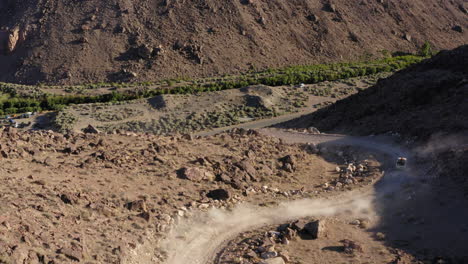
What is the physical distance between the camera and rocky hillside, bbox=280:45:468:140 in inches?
1350

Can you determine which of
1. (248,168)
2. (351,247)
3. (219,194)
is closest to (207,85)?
(248,168)

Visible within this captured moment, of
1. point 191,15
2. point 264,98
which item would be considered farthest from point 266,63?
point 264,98

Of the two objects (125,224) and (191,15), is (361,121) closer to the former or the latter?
(125,224)

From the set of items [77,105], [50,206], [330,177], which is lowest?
[77,105]

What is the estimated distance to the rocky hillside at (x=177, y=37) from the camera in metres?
78.8

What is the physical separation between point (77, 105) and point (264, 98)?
24.4 metres

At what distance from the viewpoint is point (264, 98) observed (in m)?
62.3

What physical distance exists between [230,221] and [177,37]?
63.2 m

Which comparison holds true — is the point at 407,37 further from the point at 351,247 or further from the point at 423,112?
the point at 351,247

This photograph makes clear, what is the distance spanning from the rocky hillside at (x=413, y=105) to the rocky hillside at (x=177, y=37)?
36.4m

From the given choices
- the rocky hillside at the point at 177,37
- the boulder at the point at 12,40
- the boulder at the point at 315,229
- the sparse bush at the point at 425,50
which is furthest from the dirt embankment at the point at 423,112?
the boulder at the point at 12,40

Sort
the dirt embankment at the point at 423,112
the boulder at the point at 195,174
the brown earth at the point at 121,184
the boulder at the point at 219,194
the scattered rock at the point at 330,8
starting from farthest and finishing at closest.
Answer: the scattered rock at the point at 330,8, the dirt embankment at the point at 423,112, the boulder at the point at 195,174, the boulder at the point at 219,194, the brown earth at the point at 121,184

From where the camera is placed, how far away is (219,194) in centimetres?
2383

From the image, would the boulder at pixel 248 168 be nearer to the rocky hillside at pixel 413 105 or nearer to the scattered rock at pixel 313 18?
the rocky hillside at pixel 413 105
